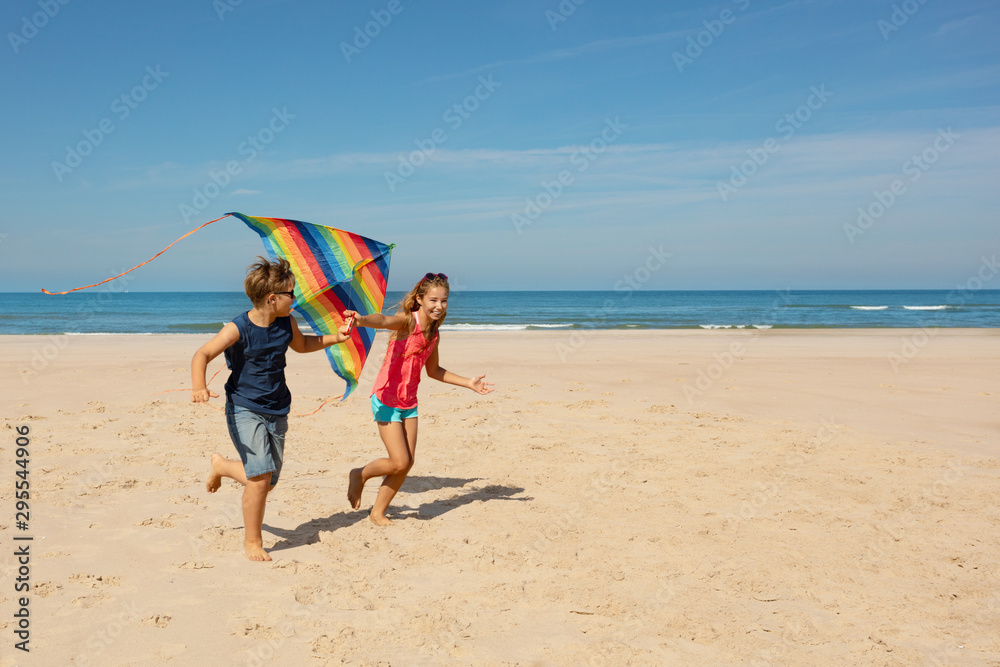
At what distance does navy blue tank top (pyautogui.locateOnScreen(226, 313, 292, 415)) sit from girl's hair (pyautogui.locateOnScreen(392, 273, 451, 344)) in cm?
86

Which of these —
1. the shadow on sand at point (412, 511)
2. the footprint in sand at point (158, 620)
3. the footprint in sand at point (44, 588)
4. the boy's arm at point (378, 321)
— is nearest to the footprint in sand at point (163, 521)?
the shadow on sand at point (412, 511)

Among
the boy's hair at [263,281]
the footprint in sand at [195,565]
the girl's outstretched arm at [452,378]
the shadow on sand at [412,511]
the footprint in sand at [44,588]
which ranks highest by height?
the boy's hair at [263,281]

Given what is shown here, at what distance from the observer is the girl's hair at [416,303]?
449cm

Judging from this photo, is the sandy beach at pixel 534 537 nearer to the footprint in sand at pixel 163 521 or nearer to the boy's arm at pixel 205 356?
the footprint in sand at pixel 163 521

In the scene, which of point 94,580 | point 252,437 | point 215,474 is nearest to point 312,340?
point 252,437

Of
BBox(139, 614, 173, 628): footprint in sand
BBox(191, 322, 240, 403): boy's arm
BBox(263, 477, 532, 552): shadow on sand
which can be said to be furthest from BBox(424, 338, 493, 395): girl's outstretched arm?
BBox(139, 614, 173, 628): footprint in sand

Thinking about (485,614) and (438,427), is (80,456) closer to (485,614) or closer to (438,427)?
(438,427)

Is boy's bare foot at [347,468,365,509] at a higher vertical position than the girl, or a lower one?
lower

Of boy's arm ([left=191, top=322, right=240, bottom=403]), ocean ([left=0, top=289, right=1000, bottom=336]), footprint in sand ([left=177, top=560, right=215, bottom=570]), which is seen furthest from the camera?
ocean ([left=0, top=289, right=1000, bottom=336])

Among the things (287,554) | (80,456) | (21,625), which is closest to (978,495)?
(287,554)

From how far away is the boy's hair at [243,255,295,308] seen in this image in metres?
3.69

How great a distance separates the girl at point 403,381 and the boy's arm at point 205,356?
1.00 metres

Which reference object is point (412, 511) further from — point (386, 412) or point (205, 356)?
point (205, 356)

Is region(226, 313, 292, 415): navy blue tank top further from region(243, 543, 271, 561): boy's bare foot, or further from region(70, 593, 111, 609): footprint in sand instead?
region(70, 593, 111, 609): footprint in sand
